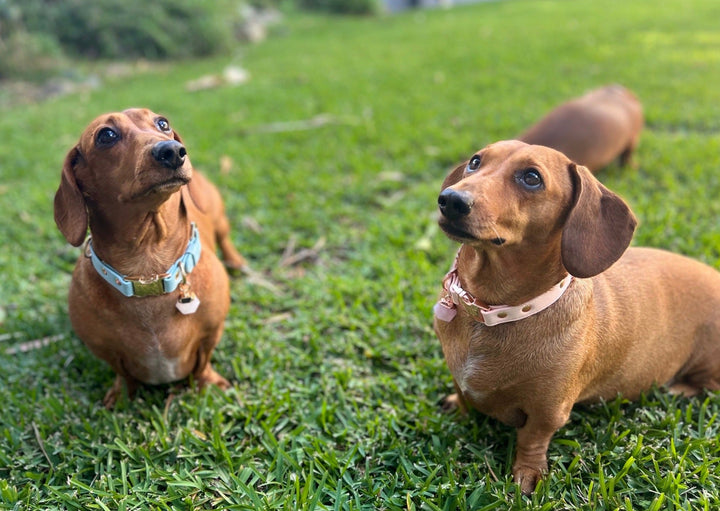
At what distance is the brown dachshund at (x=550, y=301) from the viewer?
1800 millimetres

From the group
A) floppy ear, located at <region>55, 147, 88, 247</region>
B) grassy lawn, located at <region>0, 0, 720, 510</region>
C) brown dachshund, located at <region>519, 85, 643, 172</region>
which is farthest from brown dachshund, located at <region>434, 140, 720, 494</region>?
brown dachshund, located at <region>519, 85, 643, 172</region>

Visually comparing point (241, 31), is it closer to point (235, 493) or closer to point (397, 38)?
point (397, 38)

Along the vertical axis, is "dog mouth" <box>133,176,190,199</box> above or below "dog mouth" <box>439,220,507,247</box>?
below

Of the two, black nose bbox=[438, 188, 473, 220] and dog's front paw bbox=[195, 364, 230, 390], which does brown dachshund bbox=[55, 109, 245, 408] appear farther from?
black nose bbox=[438, 188, 473, 220]

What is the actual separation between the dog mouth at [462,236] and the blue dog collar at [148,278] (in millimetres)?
1154

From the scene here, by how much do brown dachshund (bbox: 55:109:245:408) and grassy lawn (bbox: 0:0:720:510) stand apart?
0.35 metres

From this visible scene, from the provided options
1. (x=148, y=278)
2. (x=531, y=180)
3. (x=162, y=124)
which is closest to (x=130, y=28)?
(x=162, y=124)

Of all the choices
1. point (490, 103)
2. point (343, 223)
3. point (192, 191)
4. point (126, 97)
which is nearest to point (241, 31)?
point (126, 97)

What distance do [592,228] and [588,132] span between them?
2.81 metres

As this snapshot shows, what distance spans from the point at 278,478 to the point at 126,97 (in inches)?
260

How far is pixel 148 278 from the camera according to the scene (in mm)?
2271

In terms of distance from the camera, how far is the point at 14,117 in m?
6.96

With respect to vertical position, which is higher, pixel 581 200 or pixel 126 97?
pixel 581 200

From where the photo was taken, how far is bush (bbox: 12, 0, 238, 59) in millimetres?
9820
